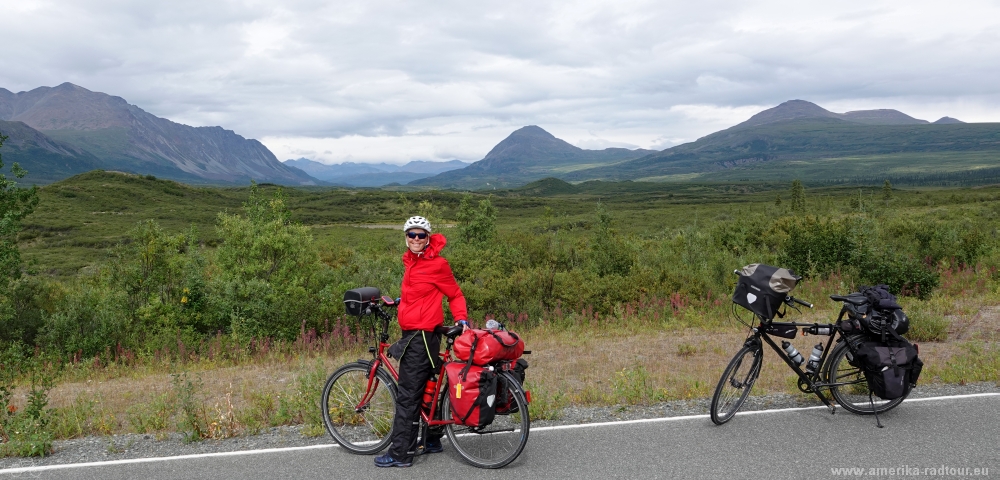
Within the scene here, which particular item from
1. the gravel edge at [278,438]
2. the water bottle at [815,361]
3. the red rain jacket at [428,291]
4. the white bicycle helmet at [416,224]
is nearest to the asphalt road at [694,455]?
the gravel edge at [278,438]

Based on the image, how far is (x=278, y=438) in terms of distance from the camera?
19.4ft

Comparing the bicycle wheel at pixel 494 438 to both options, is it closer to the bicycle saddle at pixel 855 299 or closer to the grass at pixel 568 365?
the grass at pixel 568 365

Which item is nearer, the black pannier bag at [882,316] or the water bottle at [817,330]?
the black pannier bag at [882,316]

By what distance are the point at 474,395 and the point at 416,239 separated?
1.41m

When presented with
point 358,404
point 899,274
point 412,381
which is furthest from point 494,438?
point 899,274

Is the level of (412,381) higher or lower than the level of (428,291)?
lower

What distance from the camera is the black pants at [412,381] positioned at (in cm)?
519

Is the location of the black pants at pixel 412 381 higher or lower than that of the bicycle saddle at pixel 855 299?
lower

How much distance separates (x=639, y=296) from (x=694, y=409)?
27.5 feet

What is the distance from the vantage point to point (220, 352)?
455 inches

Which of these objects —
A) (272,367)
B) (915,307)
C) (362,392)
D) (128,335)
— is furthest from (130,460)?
(915,307)

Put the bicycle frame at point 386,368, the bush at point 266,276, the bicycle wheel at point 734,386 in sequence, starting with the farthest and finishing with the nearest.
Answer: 1. the bush at point 266,276
2. the bicycle wheel at point 734,386
3. the bicycle frame at point 386,368

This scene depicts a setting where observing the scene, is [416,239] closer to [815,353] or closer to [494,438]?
[494,438]

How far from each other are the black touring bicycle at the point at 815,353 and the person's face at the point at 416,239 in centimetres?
304
